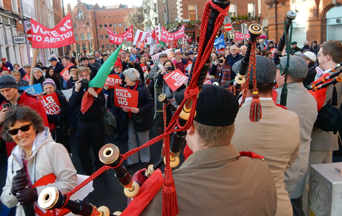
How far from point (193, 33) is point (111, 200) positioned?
105ft

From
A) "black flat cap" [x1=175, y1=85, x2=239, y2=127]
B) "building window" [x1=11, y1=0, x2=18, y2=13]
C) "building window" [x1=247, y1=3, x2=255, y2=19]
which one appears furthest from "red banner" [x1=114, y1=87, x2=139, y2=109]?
"building window" [x1=247, y1=3, x2=255, y2=19]

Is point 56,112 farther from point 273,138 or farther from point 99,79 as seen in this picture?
point 273,138

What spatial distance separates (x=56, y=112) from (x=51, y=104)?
170mm

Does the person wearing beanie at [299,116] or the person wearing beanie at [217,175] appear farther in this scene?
the person wearing beanie at [299,116]

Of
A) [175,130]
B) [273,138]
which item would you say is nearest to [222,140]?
[175,130]

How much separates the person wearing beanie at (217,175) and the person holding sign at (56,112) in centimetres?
410

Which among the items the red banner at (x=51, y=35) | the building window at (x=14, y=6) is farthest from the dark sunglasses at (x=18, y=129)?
the building window at (x=14, y=6)

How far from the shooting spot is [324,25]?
57.8 ft

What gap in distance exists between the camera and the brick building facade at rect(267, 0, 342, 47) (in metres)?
17.1

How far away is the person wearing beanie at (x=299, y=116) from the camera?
2.63 metres

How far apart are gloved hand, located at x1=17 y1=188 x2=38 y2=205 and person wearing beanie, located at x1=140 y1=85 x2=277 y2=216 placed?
1.49 metres

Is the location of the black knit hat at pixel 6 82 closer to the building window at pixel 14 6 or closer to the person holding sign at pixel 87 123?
the person holding sign at pixel 87 123

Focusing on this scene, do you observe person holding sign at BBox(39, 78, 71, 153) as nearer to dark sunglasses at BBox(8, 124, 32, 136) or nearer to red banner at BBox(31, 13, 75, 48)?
red banner at BBox(31, 13, 75, 48)

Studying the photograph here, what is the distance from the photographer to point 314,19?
58.6 ft
